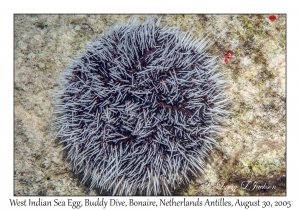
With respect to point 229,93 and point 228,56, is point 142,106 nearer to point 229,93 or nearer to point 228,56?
point 229,93

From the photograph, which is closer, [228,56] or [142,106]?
[142,106]

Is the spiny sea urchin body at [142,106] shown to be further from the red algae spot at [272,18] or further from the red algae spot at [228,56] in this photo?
the red algae spot at [272,18]

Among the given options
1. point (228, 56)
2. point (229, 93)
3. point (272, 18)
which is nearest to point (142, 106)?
point (229, 93)

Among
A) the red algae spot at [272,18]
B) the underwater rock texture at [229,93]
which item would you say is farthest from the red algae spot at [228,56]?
the red algae spot at [272,18]

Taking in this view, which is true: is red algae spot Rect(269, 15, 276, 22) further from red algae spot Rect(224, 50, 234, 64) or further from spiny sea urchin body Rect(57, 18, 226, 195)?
spiny sea urchin body Rect(57, 18, 226, 195)
